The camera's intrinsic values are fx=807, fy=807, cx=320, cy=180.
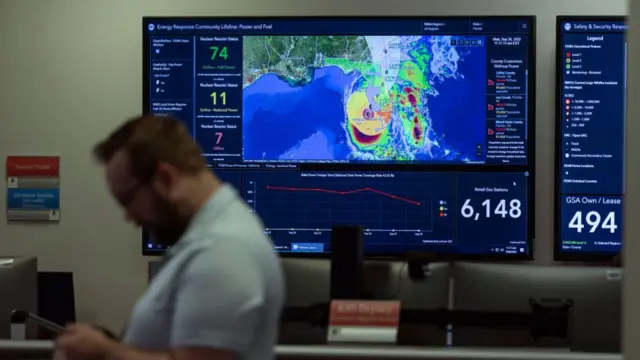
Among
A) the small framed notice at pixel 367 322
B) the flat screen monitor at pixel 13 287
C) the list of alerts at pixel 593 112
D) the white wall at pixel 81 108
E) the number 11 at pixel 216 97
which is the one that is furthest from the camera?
the white wall at pixel 81 108

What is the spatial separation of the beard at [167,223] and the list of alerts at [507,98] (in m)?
2.73

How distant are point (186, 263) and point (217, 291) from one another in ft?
0.29

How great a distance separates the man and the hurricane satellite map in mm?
2555

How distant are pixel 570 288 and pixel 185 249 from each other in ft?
4.67

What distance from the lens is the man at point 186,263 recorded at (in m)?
1.25

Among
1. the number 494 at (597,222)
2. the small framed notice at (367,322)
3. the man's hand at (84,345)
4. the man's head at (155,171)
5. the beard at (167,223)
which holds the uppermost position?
the man's head at (155,171)

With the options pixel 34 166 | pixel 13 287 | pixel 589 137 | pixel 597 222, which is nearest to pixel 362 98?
pixel 589 137

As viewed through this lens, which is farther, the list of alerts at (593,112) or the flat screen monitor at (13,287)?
the list of alerts at (593,112)

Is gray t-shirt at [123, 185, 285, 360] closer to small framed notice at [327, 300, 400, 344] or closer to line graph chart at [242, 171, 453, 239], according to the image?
small framed notice at [327, 300, 400, 344]

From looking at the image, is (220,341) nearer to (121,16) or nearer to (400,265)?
(400,265)

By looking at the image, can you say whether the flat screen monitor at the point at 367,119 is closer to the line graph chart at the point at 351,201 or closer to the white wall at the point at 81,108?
the line graph chart at the point at 351,201

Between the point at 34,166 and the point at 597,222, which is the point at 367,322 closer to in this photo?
the point at 597,222

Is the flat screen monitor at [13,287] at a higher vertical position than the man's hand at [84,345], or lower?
lower

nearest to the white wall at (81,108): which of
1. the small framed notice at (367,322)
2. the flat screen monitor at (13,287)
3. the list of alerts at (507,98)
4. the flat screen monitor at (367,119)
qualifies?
the flat screen monitor at (367,119)
